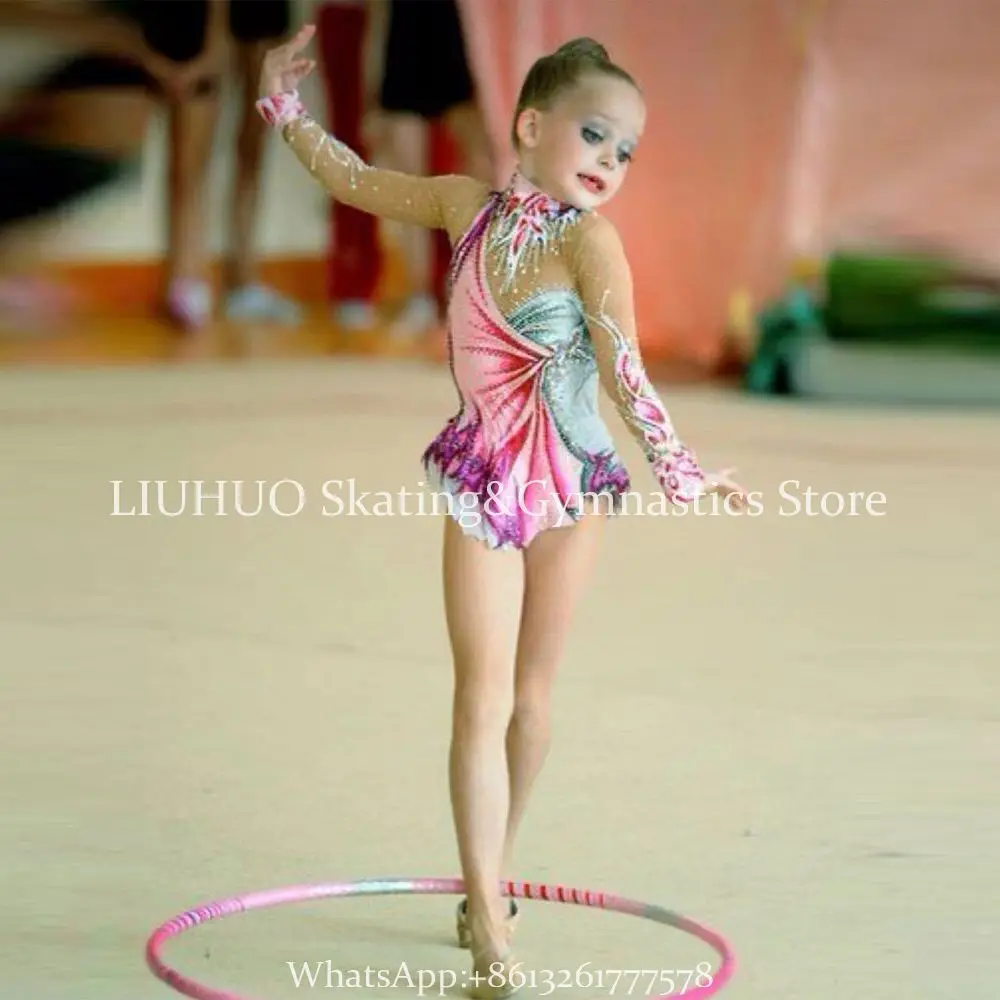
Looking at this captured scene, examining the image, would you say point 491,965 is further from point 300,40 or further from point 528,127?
point 300,40

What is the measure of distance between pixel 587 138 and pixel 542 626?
1.74 ft

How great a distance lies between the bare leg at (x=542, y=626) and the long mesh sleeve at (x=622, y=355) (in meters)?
0.12

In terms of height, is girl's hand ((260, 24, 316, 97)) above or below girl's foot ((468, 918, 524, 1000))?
above

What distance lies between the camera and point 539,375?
230cm

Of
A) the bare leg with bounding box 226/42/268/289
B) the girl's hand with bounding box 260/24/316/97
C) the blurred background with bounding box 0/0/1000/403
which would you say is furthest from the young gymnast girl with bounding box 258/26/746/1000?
the bare leg with bounding box 226/42/268/289

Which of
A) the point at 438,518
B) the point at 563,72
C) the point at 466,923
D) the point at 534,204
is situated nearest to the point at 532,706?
the point at 466,923

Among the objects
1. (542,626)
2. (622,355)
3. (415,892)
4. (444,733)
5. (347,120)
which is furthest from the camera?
(347,120)

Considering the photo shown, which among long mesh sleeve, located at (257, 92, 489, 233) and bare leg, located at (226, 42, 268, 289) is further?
bare leg, located at (226, 42, 268, 289)

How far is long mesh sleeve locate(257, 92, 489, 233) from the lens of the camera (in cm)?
238

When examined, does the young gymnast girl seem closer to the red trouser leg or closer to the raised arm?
the raised arm

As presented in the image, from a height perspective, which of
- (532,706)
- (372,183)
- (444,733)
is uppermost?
(372,183)

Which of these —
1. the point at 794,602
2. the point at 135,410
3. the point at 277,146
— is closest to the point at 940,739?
the point at 794,602

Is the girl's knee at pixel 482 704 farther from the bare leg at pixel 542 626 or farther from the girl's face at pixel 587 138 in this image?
the girl's face at pixel 587 138

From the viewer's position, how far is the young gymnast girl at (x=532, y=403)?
7.47 ft
